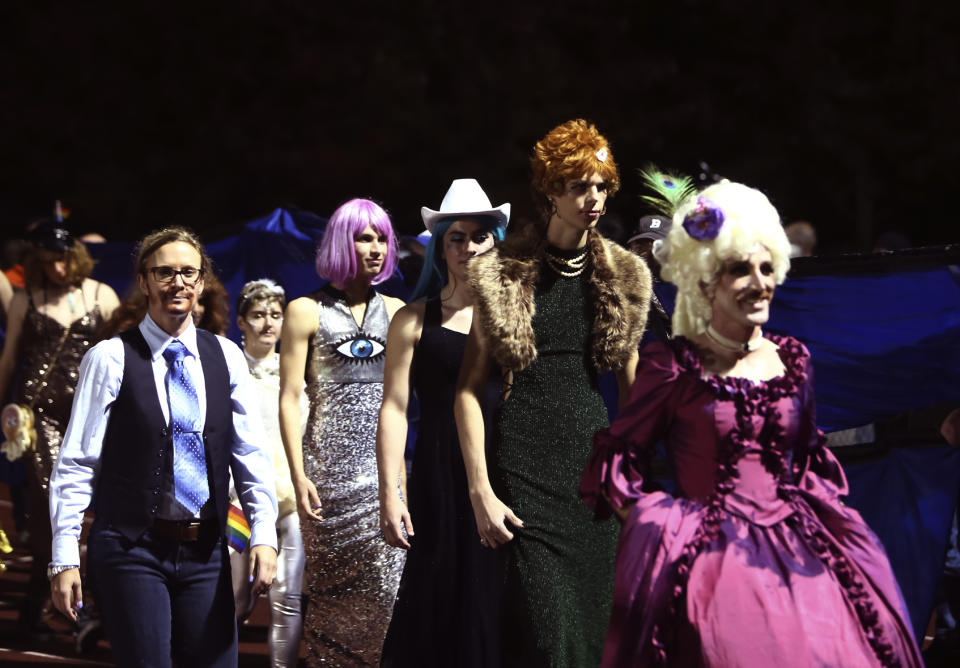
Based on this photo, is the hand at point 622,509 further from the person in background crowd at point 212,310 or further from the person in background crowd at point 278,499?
the person in background crowd at point 212,310

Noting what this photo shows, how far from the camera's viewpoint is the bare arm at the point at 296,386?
21.7 ft

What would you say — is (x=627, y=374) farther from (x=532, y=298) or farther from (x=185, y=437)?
(x=185, y=437)

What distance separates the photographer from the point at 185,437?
486 centimetres

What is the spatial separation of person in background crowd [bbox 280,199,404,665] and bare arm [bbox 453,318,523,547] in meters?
A: 1.70

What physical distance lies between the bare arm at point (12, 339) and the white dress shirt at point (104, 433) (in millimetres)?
3880

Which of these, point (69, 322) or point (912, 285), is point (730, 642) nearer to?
point (912, 285)

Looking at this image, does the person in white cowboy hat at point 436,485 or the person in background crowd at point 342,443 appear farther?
the person in background crowd at point 342,443

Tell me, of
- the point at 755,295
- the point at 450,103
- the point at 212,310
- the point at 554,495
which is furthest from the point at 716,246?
the point at 450,103

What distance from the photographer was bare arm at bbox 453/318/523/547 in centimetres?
486

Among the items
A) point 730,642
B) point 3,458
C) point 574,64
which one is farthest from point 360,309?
point 574,64

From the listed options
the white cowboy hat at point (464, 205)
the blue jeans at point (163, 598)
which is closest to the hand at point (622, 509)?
the blue jeans at point (163, 598)

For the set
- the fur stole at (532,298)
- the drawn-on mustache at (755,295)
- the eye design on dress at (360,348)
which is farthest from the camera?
the eye design on dress at (360,348)

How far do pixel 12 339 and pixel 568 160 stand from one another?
476 centimetres

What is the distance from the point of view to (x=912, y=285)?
23.1 feet
